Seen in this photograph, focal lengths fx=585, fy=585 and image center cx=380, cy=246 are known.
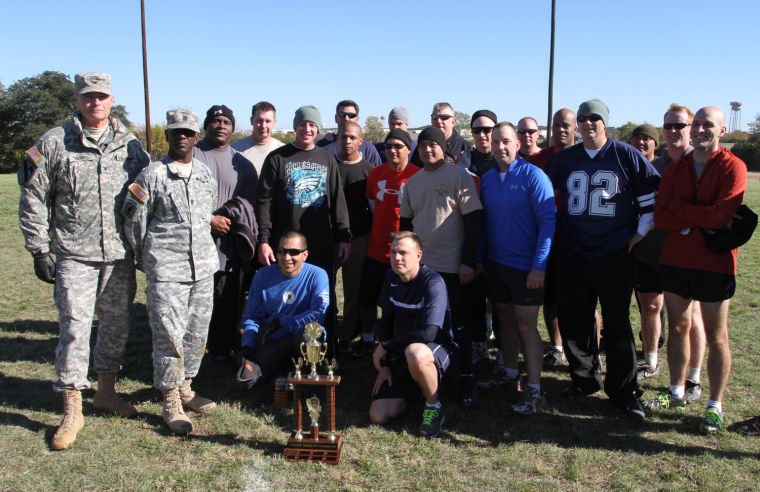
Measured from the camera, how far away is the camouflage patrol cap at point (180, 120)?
13.1 ft

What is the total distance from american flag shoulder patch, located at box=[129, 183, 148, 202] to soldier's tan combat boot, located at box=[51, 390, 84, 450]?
142 cm

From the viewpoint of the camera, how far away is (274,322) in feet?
15.4

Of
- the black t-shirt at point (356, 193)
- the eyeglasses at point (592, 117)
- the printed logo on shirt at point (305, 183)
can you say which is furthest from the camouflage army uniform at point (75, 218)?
the eyeglasses at point (592, 117)

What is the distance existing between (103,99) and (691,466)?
4.51 metres

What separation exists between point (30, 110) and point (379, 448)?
60563 mm

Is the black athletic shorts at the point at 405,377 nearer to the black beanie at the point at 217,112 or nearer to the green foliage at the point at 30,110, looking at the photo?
the black beanie at the point at 217,112

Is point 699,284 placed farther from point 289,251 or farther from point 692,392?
point 289,251

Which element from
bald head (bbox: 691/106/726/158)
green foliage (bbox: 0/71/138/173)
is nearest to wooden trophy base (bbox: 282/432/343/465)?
bald head (bbox: 691/106/726/158)

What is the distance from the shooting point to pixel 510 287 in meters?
4.48

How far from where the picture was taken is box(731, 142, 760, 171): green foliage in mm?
41281

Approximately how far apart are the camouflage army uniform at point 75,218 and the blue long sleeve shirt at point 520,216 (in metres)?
2.71

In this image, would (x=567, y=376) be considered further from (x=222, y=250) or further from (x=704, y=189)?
(x=222, y=250)

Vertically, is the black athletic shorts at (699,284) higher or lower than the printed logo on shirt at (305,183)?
lower

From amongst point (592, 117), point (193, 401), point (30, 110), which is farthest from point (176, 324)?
point (30, 110)
